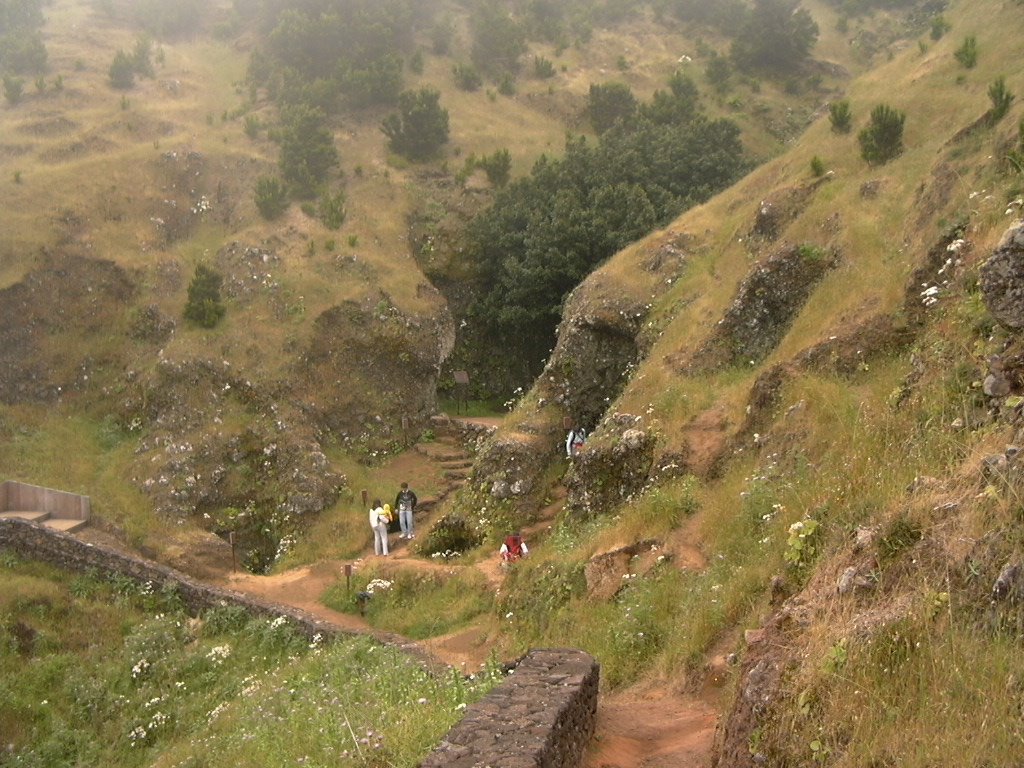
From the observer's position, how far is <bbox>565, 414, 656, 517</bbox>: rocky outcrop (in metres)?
13.7

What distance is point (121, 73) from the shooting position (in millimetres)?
34188

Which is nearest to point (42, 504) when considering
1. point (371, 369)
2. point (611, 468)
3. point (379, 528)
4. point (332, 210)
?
point (379, 528)

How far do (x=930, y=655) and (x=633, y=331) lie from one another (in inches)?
567

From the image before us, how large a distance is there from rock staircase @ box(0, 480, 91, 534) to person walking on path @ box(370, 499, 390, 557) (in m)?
6.56

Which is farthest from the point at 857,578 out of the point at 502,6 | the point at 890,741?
the point at 502,6

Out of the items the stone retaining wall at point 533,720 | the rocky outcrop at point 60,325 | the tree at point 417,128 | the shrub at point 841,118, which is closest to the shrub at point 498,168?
the tree at point 417,128

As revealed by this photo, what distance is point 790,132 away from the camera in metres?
35.5

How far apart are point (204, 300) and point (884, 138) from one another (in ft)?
58.5

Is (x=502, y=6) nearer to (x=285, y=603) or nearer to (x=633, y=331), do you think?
(x=633, y=331)

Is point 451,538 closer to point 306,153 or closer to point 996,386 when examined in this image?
point 996,386

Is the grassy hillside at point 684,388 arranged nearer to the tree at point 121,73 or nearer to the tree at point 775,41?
the tree at point 121,73

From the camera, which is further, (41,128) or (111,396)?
(41,128)

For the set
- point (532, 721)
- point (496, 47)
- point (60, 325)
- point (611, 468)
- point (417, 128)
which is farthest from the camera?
point (496, 47)

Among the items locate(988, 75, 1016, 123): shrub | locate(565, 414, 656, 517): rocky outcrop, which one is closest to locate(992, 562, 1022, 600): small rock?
locate(565, 414, 656, 517): rocky outcrop
